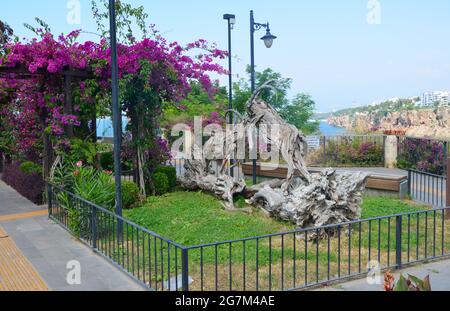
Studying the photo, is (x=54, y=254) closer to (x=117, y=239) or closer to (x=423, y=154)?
(x=117, y=239)

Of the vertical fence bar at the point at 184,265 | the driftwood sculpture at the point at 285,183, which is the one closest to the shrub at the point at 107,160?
the driftwood sculpture at the point at 285,183

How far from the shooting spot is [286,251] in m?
7.55

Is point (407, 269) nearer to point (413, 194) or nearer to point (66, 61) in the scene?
point (413, 194)

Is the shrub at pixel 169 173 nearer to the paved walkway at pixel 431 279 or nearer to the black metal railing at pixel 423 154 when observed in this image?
the black metal railing at pixel 423 154

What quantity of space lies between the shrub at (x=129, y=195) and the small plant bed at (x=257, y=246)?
0.88 ft

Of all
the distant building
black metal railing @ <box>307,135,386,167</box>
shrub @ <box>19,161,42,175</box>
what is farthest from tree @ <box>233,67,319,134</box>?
the distant building

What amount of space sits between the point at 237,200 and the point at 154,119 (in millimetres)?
3142

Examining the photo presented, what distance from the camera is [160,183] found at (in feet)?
40.3

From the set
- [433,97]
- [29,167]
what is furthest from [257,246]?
[433,97]

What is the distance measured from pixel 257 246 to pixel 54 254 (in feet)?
12.0

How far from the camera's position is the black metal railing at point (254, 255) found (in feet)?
19.6

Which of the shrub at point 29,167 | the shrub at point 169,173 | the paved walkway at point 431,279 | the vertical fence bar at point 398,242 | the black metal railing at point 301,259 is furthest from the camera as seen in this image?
the shrub at point 29,167

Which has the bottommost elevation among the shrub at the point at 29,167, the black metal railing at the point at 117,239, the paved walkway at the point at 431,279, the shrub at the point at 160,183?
the paved walkway at the point at 431,279

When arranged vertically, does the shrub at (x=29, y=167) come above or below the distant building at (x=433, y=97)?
below
